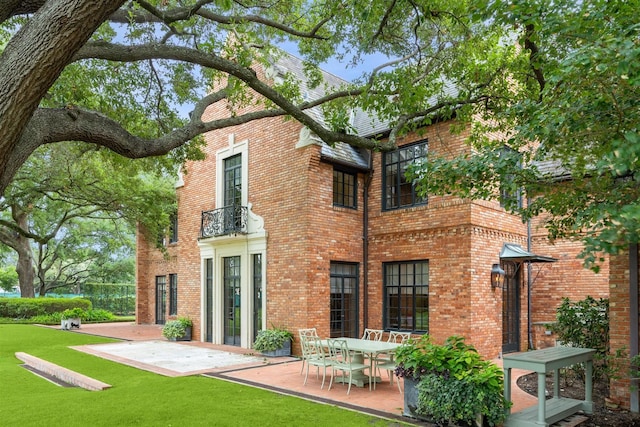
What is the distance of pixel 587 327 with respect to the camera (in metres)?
9.47

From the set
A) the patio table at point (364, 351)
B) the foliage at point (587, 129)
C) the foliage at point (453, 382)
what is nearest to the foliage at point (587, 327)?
the patio table at point (364, 351)

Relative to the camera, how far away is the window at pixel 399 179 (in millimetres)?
13398

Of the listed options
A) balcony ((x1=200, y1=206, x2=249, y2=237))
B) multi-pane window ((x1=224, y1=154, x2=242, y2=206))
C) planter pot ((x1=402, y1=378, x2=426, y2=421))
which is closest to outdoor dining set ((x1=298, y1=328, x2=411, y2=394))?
planter pot ((x1=402, y1=378, x2=426, y2=421))

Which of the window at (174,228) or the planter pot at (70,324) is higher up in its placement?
the window at (174,228)

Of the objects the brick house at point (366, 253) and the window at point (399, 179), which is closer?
the brick house at point (366, 253)

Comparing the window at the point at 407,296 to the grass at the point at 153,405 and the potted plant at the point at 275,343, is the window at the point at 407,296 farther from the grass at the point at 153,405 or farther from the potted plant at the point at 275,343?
the grass at the point at 153,405

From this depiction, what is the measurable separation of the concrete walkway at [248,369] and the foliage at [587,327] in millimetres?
1453

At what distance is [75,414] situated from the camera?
24.2ft

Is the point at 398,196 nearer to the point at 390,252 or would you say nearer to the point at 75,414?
the point at 390,252

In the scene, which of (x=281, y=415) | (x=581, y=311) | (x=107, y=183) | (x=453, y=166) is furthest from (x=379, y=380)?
(x=107, y=183)

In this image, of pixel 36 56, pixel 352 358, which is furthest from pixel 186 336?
pixel 36 56

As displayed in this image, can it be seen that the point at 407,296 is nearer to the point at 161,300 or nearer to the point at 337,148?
the point at 337,148

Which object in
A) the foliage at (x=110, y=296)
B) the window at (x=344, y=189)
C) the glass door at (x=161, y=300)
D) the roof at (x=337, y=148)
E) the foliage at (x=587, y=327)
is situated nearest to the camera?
the foliage at (x=587, y=327)

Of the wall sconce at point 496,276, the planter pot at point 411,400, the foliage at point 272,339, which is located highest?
the wall sconce at point 496,276
